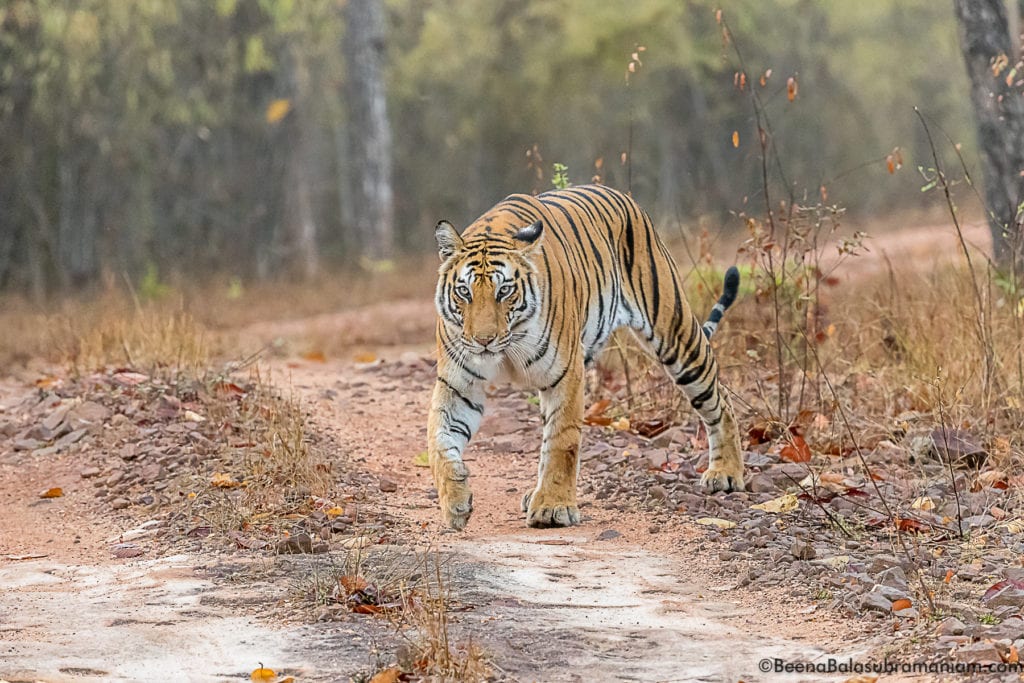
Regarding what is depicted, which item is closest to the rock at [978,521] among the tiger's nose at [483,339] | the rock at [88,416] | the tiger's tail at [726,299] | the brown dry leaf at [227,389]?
the tiger's tail at [726,299]

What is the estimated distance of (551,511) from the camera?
5.64 m

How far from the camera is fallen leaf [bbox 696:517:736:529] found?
5720mm

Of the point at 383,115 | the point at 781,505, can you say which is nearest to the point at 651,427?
the point at 781,505

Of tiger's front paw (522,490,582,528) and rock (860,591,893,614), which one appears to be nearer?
rock (860,591,893,614)

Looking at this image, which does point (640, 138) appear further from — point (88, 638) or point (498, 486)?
point (88, 638)

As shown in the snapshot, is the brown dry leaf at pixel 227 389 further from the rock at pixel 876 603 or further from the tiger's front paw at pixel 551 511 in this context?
the rock at pixel 876 603

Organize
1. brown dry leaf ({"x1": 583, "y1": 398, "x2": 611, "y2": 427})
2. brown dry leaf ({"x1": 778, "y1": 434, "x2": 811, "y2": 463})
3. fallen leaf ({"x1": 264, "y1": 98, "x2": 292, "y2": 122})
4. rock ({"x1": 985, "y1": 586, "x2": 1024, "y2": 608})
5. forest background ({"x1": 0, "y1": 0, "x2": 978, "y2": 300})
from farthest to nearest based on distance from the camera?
fallen leaf ({"x1": 264, "y1": 98, "x2": 292, "y2": 122})
forest background ({"x1": 0, "y1": 0, "x2": 978, "y2": 300})
brown dry leaf ({"x1": 583, "y1": 398, "x2": 611, "y2": 427})
brown dry leaf ({"x1": 778, "y1": 434, "x2": 811, "y2": 463})
rock ({"x1": 985, "y1": 586, "x2": 1024, "y2": 608})

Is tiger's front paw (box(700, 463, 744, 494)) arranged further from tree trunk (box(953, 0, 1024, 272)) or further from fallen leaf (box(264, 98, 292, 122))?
fallen leaf (box(264, 98, 292, 122))

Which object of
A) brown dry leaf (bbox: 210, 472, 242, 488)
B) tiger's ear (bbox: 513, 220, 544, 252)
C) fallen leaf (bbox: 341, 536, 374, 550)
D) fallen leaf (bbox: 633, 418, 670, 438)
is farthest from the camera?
fallen leaf (bbox: 633, 418, 670, 438)

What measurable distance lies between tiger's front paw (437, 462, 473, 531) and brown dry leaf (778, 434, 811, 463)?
1.58 m

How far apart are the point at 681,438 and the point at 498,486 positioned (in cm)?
114

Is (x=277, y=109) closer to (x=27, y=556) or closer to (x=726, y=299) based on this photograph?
(x=726, y=299)

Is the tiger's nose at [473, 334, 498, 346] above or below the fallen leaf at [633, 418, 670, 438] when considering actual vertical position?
above

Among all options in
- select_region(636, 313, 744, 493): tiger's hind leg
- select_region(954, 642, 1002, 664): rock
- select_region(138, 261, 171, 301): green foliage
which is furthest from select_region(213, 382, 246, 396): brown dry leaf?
select_region(138, 261, 171, 301): green foliage
